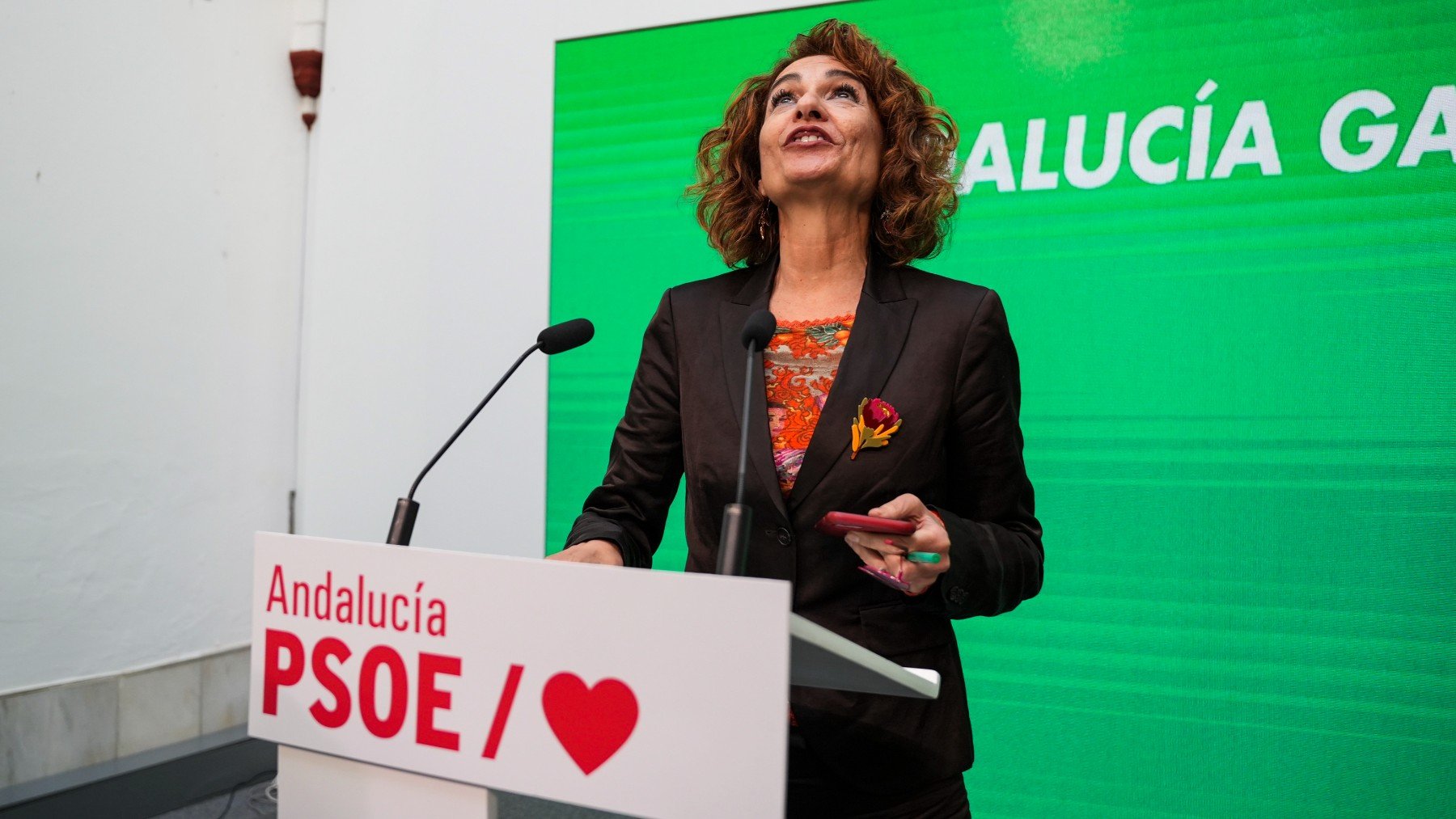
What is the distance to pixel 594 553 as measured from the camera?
3.97 ft

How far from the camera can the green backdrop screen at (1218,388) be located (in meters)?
2.30

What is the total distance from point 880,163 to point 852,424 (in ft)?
1.58

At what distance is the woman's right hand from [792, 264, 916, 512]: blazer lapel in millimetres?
235

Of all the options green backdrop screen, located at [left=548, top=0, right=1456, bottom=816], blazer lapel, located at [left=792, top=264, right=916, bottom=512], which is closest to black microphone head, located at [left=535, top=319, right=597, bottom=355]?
blazer lapel, located at [left=792, top=264, right=916, bottom=512]

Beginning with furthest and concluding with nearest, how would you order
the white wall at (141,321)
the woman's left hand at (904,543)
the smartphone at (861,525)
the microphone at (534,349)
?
the white wall at (141,321) → the microphone at (534,349) → the woman's left hand at (904,543) → the smartphone at (861,525)

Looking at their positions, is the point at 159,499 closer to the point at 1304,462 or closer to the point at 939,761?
the point at 939,761

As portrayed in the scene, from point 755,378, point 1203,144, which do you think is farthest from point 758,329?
point 1203,144

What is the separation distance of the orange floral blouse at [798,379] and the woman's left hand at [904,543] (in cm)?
25

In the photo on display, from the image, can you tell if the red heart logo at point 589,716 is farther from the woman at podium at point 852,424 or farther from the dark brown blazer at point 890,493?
the dark brown blazer at point 890,493

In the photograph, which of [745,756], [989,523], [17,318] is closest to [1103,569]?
[989,523]

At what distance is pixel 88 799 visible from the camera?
2.80 metres

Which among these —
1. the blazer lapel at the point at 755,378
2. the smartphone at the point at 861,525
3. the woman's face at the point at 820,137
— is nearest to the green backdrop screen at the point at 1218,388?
the woman's face at the point at 820,137

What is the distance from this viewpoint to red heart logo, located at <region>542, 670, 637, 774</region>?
32.5 inches

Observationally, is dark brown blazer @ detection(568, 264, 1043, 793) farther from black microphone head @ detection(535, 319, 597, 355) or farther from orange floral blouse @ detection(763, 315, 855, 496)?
black microphone head @ detection(535, 319, 597, 355)
